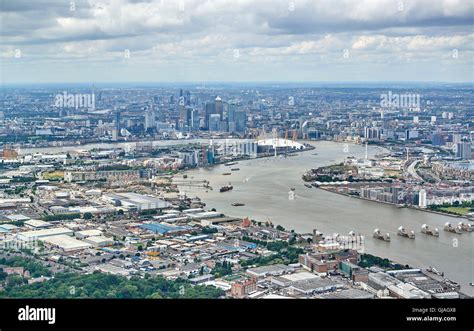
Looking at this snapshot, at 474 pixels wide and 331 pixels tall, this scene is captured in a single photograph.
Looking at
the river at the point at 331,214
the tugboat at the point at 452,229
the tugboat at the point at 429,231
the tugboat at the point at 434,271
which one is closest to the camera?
the tugboat at the point at 434,271

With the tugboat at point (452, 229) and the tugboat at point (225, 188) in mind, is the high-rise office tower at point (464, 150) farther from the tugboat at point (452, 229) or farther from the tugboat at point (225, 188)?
the tugboat at point (452, 229)

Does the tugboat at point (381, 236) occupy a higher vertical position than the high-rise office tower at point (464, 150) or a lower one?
lower

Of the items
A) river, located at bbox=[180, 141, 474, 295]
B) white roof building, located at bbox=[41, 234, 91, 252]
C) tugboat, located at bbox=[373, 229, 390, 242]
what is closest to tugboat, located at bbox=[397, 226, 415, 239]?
river, located at bbox=[180, 141, 474, 295]

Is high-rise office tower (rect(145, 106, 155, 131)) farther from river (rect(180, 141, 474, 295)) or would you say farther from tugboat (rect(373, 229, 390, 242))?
tugboat (rect(373, 229, 390, 242))

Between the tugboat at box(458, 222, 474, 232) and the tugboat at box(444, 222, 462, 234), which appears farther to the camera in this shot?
the tugboat at box(458, 222, 474, 232)

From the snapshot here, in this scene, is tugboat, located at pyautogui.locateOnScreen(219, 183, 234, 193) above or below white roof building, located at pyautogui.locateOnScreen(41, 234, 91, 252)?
above

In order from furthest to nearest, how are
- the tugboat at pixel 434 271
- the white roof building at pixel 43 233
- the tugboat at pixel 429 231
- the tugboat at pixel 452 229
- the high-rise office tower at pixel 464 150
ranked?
the high-rise office tower at pixel 464 150 < the tugboat at pixel 452 229 < the tugboat at pixel 429 231 < the white roof building at pixel 43 233 < the tugboat at pixel 434 271

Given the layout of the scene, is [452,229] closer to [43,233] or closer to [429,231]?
[429,231]

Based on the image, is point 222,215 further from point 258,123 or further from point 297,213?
point 258,123

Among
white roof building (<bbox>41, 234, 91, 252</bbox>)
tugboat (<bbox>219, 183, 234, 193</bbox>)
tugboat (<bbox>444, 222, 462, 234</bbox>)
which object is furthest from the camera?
tugboat (<bbox>219, 183, 234, 193</bbox>)

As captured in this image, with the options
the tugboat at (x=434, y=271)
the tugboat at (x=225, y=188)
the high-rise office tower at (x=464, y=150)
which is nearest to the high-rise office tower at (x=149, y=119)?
the high-rise office tower at (x=464, y=150)
